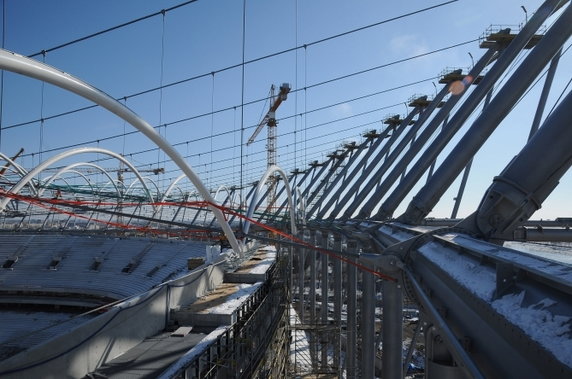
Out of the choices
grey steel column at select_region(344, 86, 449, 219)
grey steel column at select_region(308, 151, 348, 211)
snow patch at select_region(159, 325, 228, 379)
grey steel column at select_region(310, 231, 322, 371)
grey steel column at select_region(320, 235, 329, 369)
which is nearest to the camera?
snow patch at select_region(159, 325, 228, 379)

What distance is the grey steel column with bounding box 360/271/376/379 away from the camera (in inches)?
437

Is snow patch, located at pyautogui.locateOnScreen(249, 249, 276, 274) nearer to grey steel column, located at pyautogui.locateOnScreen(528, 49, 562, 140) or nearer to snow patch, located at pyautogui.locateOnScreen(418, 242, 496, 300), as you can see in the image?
grey steel column, located at pyautogui.locateOnScreen(528, 49, 562, 140)

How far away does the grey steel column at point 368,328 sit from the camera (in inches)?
437

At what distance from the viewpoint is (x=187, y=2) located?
1191 cm

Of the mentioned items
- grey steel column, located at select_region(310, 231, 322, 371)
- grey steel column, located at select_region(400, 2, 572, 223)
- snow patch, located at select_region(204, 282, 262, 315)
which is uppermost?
grey steel column, located at select_region(400, 2, 572, 223)

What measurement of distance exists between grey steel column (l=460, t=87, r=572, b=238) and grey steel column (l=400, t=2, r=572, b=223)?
2733 millimetres

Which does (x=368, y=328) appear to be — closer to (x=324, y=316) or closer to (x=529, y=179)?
(x=529, y=179)

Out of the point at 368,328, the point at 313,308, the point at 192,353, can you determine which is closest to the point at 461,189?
the point at 368,328

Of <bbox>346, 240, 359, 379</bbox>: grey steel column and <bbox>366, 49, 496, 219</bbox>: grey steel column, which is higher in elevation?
<bbox>366, 49, 496, 219</bbox>: grey steel column

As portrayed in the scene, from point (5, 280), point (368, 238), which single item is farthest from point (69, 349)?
point (5, 280)

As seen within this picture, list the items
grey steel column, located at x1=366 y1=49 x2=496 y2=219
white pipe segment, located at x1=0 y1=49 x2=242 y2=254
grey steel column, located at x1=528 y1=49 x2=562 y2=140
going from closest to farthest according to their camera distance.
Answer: white pipe segment, located at x1=0 y1=49 x2=242 y2=254
grey steel column, located at x1=528 y1=49 x2=562 y2=140
grey steel column, located at x1=366 y1=49 x2=496 y2=219

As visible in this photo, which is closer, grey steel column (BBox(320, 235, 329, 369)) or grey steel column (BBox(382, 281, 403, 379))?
grey steel column (BBox(382, 281, 403, 379))

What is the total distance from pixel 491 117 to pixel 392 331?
189 inches

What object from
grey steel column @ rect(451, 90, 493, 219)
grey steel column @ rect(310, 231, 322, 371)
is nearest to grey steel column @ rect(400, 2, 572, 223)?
grey steel column @ rect(451, 90, 493, 219)
